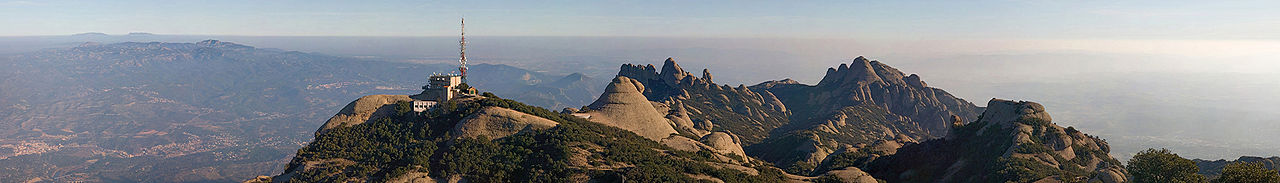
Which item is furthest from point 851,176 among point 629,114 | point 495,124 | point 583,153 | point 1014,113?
point 629,114

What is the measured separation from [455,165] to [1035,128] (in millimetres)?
90759

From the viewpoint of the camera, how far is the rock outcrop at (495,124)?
104 metres

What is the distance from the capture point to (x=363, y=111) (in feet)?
370

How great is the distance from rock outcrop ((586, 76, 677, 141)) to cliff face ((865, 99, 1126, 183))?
1738 inches

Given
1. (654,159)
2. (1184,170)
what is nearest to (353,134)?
(654,159)

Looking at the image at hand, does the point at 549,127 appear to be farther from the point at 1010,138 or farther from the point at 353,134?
the point at 1010,138

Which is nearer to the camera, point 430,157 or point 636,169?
point 636,169

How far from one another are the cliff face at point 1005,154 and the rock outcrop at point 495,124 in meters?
58.0

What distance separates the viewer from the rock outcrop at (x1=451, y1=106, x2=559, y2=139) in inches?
4102

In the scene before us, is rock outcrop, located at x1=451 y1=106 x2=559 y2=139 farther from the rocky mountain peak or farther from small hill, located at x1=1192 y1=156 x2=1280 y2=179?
small hill, located at x1=1192 y1=156 x2=1280 y2=179

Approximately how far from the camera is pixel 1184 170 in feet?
238

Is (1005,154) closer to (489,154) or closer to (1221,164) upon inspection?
(1221,164)

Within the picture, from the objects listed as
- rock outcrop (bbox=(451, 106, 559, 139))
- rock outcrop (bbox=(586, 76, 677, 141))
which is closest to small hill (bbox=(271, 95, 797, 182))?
rock outcrop (bbox=(451, 106, 559, 139))

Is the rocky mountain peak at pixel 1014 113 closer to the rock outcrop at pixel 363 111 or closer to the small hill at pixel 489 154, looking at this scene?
the small hill at pixel 489 154
